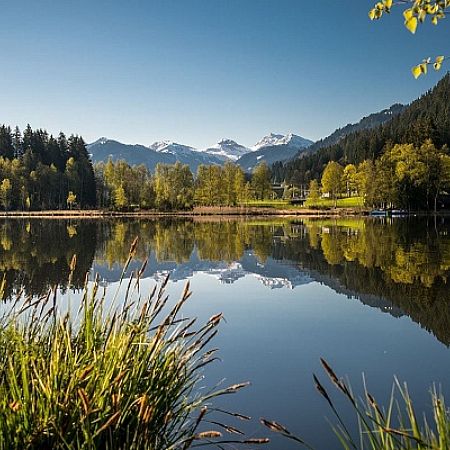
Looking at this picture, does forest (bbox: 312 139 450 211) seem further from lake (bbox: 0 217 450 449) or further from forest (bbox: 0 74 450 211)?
lake (bbox: 0 217 450 449)

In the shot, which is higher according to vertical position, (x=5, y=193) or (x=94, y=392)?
(x=5, y=193)

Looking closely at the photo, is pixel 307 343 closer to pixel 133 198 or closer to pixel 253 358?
pixel 253 358

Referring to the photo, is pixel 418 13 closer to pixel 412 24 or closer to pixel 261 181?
pixel 412 24

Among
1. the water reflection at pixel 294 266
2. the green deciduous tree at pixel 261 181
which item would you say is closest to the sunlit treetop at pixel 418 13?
the water reflection at pixel 294 266

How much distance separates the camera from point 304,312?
13742 mm

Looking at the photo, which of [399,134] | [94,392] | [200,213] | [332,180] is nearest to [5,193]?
[200,213]

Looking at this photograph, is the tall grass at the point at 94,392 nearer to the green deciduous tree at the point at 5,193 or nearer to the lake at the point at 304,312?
the lake at the point at 304,312

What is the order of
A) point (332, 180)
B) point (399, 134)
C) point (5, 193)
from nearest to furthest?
point (332, 180) < point (5, 193) < point (399, 134)

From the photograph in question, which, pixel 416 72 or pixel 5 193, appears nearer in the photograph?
pixel 416 72

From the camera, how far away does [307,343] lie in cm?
1052

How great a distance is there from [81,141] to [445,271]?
452 ft

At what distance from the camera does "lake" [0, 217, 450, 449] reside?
7555 mm

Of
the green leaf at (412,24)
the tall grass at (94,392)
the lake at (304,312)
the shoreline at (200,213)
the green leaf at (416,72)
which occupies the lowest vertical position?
the lake at (304,312)

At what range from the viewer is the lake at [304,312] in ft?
24.8
